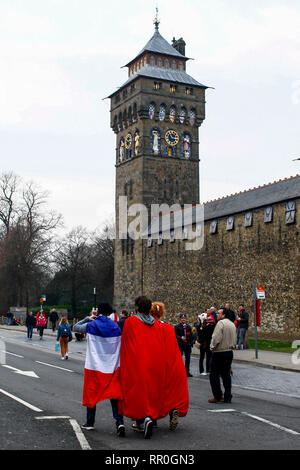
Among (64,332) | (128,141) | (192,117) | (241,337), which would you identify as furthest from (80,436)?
(192,117)

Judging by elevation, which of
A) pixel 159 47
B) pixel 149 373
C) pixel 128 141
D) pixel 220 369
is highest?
pixel 159 47

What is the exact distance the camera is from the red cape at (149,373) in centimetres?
742

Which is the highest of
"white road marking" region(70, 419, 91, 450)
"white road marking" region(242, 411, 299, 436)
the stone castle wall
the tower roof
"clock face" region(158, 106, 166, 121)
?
the tower roof

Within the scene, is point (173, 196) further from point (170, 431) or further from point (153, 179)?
point (170, 431)

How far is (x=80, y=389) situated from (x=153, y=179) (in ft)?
143

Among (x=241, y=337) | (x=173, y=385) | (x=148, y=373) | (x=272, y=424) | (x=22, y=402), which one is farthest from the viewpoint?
(x=241, y=337)

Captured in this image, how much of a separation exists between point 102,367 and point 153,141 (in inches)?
1918

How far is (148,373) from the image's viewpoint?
7.50 meters

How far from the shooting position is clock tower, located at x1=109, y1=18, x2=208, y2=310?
54.7m

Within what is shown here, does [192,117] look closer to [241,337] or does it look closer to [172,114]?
[172,114]

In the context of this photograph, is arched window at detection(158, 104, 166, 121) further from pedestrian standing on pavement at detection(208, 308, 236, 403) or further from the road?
pedestrian standing on pavement at detection(208, 308, 236, 403)

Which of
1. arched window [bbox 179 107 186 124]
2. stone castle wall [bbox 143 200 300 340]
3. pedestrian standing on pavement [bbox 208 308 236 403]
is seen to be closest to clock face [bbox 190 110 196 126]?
arched window [bbox 179 107 186 124]
